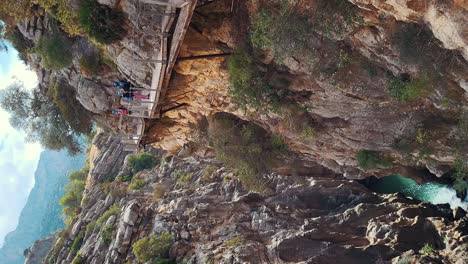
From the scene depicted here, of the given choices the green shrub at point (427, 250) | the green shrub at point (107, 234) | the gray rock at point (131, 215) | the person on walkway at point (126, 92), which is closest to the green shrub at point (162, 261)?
the gray rock at point (131, 215)

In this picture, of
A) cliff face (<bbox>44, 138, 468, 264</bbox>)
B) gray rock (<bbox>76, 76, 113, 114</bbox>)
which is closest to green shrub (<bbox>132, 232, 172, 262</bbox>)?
cliff face (<bbox>44, 138, 468, 264</bbox>)

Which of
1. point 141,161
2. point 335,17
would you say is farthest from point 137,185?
point 335,17

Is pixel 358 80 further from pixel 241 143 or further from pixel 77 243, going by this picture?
pixel 77 243

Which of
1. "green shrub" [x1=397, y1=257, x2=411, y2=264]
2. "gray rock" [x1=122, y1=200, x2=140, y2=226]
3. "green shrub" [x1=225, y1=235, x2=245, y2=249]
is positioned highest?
"gray rock" [x1=122, y1=200, x2=140, y2=226]

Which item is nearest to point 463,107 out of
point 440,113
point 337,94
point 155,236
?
point 440,113

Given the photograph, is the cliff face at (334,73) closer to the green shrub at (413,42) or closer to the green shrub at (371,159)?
the green shrub at (413,42)

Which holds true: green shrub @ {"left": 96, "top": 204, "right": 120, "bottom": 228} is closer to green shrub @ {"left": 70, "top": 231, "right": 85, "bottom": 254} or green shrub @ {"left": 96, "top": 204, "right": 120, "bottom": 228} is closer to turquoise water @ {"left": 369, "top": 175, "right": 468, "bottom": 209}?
green shrub @ {"left": 70, "top": 231, "right": 85, "bottom": 254}
